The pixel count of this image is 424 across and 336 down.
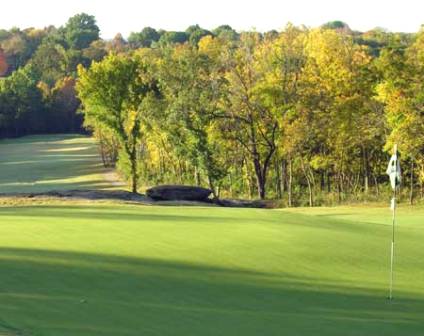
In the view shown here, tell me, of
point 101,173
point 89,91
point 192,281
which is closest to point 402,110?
point 89,91

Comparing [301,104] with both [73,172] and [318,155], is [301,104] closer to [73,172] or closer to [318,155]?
[318,155]

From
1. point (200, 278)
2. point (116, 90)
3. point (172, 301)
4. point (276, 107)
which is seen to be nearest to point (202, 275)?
point (200, 278)

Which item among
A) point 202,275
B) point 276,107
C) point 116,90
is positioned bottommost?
point 202,275

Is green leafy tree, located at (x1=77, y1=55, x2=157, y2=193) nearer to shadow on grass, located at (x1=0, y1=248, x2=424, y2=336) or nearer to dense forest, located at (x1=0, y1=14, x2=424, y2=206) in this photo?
dense forest, located at (x1=0, y1=14, x2=424, y2=206)

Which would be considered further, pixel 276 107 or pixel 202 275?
pixel 276 107

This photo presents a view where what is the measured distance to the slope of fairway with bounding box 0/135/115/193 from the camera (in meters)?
78.4

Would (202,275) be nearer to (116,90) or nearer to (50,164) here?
(116,90)

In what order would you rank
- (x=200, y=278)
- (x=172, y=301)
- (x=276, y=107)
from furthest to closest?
(x=276, y=107) → (x=200, y=278) → (x=172, y=301)

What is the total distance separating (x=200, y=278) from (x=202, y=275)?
0.32 m

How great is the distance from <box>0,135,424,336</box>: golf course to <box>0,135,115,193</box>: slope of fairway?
48.3 m

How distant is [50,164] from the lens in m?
96.2

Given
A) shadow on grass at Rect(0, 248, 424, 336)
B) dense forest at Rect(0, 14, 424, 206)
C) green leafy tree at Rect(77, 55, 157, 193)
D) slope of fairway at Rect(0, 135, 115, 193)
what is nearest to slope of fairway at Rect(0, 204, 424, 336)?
shadow on grass at Rect(0, 248, 424, 336)

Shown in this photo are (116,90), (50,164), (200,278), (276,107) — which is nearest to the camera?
(200,278)

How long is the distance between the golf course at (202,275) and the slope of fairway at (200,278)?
1.1 inches
